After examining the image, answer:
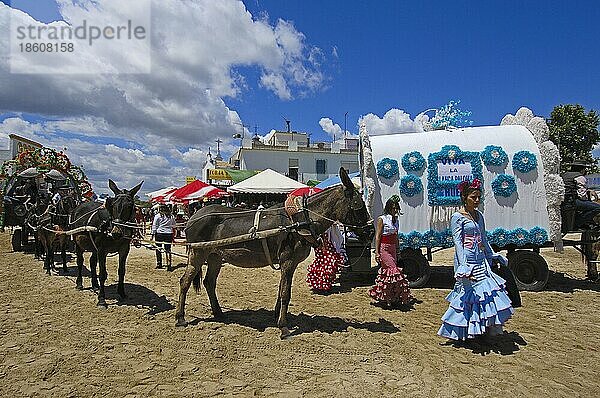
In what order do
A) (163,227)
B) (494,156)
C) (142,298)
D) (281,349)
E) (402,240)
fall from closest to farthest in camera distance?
1. (281,349)
2. (142,298)
3. (494,156)
4. (402,240)
5. (163,227)

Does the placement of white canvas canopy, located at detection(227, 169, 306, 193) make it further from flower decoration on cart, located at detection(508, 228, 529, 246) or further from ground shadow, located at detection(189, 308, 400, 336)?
flower decoration on cart, located at detection(508, 228, 529, 246)

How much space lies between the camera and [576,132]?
70.0 ft

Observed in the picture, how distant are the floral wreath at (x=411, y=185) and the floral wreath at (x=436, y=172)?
0.20 metres

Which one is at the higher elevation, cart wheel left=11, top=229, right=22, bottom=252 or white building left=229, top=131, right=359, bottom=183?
white building left=229, top=131, right=359, bottom=183

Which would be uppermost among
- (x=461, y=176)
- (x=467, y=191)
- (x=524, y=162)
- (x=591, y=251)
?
(x=524, y=162)

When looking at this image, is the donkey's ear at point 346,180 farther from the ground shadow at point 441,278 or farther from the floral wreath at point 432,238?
the ground shadow at point 441,278

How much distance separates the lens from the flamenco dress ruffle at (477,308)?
16.1ft

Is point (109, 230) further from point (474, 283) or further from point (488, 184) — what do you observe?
point (488, 184)

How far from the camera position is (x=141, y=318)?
6.51 meters

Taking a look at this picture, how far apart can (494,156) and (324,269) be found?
4.25m

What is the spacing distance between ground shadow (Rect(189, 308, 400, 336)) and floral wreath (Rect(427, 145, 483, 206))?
2991 mm

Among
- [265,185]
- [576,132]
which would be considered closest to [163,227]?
[265,185]

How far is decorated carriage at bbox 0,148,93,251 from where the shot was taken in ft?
42.3

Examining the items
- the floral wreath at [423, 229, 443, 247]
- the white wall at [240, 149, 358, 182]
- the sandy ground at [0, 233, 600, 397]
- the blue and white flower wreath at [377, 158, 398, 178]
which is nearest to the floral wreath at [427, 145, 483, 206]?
the floral wreath at [423, 229, 443, 247]
